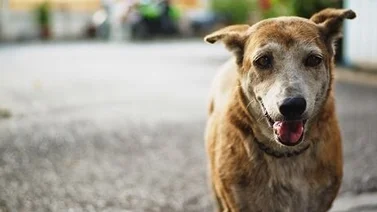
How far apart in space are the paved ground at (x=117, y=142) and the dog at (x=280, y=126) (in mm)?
1118

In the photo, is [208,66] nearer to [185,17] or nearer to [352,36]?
[352,36]

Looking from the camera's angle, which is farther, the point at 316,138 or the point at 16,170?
the point at 16,170

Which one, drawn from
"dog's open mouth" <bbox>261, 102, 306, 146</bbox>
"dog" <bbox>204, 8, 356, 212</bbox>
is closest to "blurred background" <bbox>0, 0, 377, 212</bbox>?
"dog" <bbox>204, 8, 356, 212</bbox>

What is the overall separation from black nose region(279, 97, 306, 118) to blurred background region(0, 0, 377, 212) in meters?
1.61

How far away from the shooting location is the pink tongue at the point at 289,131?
3.61 meters

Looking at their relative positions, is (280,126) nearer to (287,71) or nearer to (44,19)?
(287,71)

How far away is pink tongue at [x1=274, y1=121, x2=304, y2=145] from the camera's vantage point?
3607mm

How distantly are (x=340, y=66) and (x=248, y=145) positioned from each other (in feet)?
35.9

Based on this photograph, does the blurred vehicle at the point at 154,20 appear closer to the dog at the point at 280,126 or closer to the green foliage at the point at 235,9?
the green foliage at the point at 235,9

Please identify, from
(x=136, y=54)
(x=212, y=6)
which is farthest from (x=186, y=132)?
(x=212, y=6)

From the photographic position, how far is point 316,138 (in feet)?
12.7

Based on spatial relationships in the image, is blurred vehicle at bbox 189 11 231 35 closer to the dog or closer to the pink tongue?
the dog

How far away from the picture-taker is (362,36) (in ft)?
45.5

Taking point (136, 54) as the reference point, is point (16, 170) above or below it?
above
